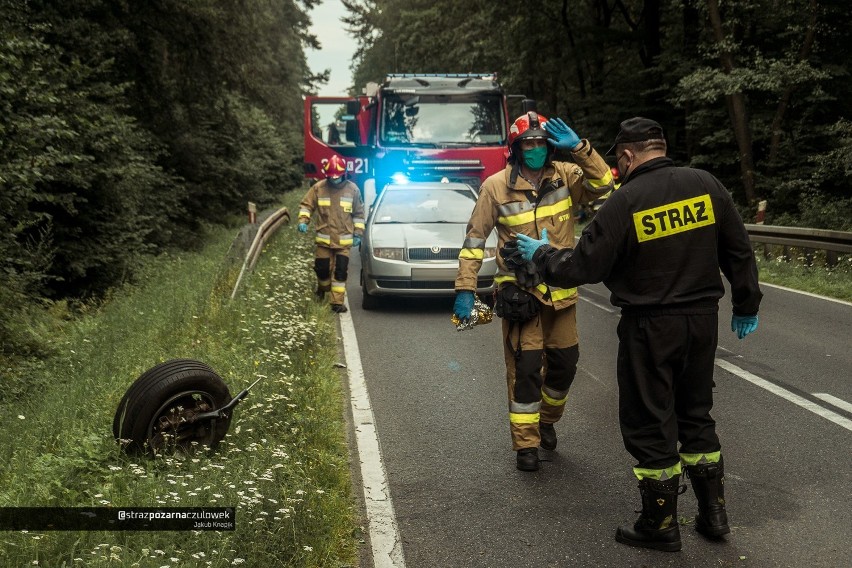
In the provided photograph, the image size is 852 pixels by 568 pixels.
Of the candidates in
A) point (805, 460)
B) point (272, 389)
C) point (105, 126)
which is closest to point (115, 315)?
point (105, 126)

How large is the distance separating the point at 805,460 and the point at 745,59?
52.0 ft

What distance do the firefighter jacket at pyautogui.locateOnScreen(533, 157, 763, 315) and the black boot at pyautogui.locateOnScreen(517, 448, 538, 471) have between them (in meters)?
1.51

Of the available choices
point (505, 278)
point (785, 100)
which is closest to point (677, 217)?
point (505, 278)

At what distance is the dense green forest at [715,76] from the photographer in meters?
18.0

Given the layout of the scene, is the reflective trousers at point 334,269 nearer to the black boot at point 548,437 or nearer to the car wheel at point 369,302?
the car wheel at point 369,302

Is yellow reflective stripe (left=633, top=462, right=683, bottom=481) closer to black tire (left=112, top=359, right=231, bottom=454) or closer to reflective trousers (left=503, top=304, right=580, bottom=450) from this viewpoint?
reflective trousers (left=503, top=304, right=580, bottom=450)

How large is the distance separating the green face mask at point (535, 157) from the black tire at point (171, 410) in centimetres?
230

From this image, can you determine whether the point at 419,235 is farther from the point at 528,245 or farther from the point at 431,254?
the point at 528,245

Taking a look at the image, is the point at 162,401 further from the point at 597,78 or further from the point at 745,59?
the point at 597,78

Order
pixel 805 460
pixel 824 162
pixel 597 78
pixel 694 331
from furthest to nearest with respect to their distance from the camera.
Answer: pixel 597 78 → pixel 824 162 → pixel 805 460 → pixel 694 331

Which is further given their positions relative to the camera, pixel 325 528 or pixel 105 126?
pixel 105 126

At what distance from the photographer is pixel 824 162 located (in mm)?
16922

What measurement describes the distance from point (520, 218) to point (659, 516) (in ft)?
6.68

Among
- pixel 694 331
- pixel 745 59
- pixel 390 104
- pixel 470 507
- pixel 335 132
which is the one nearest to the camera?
pixel 694 331
